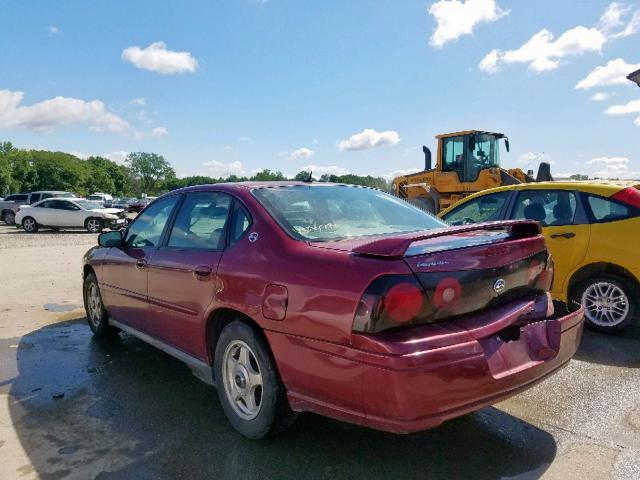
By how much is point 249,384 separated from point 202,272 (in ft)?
2.64

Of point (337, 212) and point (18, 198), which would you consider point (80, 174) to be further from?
point (337, 212)

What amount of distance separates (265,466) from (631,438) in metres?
2.17

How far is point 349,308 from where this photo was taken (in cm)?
242

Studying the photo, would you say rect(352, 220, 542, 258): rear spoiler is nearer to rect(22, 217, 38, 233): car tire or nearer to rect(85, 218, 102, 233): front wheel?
rect(85, 218, 102, 233): front wheel

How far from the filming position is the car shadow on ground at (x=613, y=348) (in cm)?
440

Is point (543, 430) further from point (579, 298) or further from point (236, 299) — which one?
point (579, 298)

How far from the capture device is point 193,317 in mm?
3479

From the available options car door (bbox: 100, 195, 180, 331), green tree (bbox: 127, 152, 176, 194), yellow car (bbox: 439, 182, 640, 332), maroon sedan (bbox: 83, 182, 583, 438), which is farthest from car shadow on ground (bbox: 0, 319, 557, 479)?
green tree (bbox: 127, 152, 176, 194)

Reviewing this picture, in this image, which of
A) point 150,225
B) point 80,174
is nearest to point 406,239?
point 150,225

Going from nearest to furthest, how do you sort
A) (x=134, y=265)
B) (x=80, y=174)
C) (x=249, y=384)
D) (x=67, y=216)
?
(x=249, y=384), (x=134, y=265), (x=67, y=216), (x=80, y=174)

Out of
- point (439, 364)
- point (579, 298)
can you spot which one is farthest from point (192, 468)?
point (579, 298)

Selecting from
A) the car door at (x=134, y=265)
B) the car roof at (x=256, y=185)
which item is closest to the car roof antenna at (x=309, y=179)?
the car roof at (x=256, y=185)

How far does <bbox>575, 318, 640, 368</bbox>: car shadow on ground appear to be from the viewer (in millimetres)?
4402

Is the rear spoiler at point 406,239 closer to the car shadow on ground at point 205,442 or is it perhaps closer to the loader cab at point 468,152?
the car shadow on ground at point 205,442
